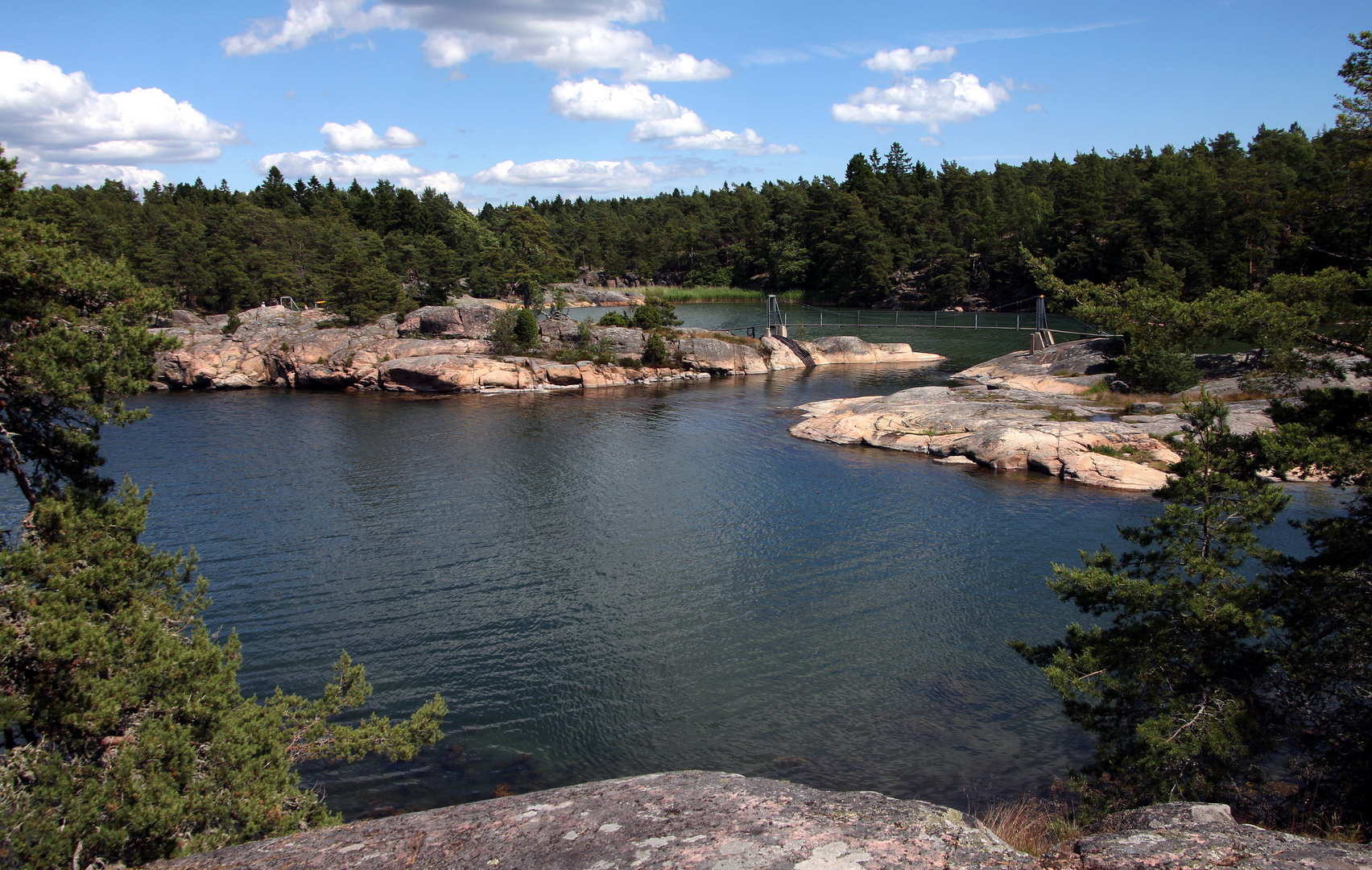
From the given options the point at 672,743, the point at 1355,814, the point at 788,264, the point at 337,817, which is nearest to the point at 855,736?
the point at 672,743

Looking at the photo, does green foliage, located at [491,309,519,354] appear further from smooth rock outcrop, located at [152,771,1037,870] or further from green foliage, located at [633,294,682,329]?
smooth rock outcrop, located at [152,771,1037,870]

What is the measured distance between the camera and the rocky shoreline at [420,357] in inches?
1965

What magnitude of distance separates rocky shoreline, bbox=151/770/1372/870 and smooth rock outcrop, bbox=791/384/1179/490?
22.3 metres

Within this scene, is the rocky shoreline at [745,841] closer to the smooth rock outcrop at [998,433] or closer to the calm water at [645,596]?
the calm water at [645,596]

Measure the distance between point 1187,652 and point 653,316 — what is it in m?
50.8

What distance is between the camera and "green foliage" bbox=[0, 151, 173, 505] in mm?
7500

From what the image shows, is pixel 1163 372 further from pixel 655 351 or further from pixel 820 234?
pixel 820 234

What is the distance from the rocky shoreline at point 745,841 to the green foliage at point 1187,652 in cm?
336

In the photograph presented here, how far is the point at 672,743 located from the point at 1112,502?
18.2 metres


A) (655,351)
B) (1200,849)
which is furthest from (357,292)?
(1200,849)

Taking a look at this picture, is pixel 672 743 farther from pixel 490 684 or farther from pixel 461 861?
pixel 461 861

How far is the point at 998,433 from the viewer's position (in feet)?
100

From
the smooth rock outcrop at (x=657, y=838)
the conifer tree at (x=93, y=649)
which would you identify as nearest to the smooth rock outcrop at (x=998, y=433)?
the smooth rock outcrop at (x=657, y=838)

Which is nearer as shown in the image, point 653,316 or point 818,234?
point 653,316
